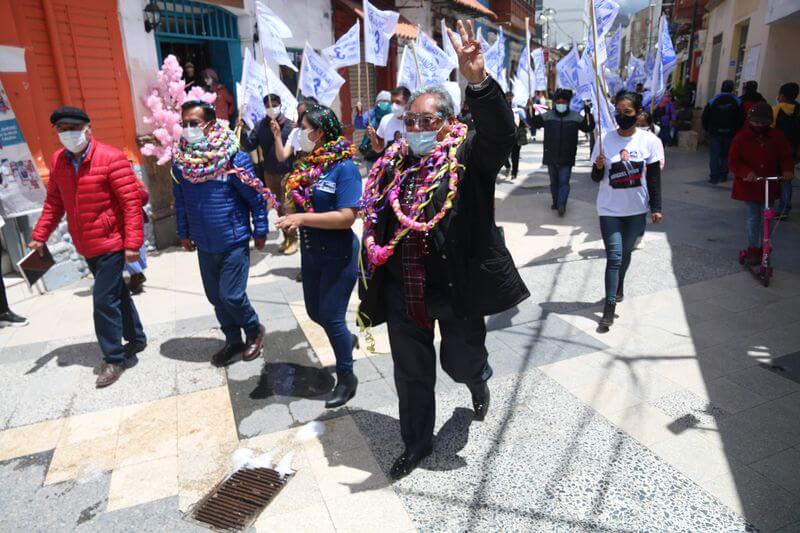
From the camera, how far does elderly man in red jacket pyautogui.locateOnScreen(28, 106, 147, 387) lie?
393 cm

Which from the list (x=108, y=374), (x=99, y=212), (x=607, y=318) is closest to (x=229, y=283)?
(x=99, y=212)

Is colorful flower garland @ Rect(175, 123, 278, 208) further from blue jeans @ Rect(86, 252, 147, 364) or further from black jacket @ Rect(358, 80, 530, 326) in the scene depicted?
black jacket @ Rect(358, 80, 530, 326)

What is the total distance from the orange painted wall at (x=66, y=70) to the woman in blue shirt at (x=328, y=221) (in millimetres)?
4133

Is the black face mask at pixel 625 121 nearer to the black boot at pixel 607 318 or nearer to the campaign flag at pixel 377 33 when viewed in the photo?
the black boot at pixel 607 318

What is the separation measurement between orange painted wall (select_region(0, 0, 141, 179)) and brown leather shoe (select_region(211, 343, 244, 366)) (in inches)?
135

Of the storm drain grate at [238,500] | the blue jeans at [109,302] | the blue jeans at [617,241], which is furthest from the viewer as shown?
the blue jeans at [617,241]

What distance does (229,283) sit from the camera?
162 inches

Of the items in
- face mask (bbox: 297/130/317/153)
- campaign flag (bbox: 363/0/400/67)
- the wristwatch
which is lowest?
face mask (bbox: 297/130/317/153)

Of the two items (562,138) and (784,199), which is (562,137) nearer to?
(562,138)

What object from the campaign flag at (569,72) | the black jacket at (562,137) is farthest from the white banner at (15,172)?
the campaign flag at (569,72)

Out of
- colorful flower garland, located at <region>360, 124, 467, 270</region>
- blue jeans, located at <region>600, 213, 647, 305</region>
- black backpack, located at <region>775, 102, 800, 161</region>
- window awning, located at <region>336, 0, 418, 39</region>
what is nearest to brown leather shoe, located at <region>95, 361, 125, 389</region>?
colorful flower garland, located at <region>360, 124, 467, 270</region>

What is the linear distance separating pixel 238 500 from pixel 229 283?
5.54ft

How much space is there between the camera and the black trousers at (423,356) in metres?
2.88

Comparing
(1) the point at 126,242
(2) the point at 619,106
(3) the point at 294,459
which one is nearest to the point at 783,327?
(2) the point at 619,106
